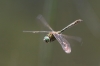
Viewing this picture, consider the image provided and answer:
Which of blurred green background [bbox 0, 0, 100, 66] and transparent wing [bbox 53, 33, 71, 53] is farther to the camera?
blurred green background [bbox 0, 0, 100, 66]

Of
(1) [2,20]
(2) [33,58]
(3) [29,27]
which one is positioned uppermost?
(1) [2,20]

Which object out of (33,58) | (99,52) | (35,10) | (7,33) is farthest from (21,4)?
(99,52)

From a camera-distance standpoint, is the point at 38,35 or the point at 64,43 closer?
the point at 64,43

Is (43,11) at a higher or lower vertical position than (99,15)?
higher

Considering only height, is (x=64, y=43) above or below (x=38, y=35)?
below

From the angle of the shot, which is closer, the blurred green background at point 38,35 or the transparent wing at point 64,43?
the transparent wing at point 64,43

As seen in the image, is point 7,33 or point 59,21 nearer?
point 59,21

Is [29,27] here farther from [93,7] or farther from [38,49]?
[93,7]

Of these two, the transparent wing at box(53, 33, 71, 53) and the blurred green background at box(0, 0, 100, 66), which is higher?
the blurred green background at box(0, 0, 100, 66)
